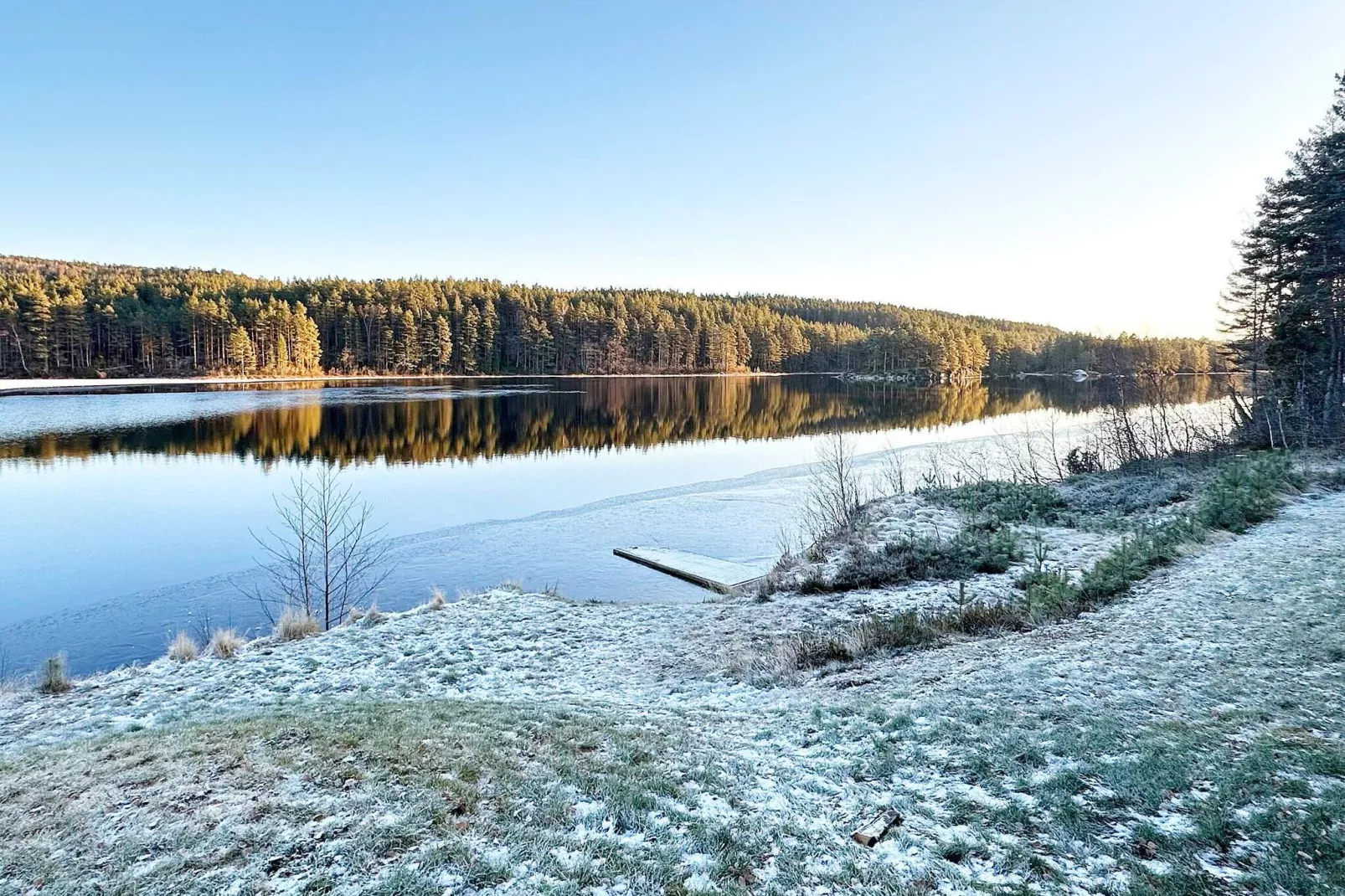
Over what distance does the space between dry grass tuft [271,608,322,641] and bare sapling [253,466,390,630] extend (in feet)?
1.31

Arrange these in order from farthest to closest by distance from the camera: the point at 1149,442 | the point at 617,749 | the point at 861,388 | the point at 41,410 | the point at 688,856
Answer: the point at 861,388
the point at 41,410
the point at 1149,442
the point at 617,749
the point at 688,856

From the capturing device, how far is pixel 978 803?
4.65 meters

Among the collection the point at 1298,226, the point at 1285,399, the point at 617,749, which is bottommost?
the point at 617,749

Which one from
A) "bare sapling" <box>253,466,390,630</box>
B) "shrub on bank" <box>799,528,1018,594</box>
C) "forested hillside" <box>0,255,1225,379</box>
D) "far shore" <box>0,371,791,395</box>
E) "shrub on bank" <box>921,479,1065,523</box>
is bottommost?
"bare sapling" <box>253,466,390,630</box>

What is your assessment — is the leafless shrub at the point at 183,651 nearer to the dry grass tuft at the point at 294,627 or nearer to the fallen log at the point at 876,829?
the dry grass tuft at the point at 294,627

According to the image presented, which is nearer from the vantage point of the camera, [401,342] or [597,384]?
[597,384]

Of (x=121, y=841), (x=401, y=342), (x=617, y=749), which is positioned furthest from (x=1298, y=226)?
(x=401, y=342)

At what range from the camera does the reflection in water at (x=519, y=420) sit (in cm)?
3356

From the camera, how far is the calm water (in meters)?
14.8

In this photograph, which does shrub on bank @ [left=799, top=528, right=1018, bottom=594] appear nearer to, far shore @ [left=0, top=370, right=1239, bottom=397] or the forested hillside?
far shore @ [left=0, top=370, right=1239, bottom=397]

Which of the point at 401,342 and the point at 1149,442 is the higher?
the point at 401,342

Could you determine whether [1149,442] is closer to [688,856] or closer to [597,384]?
[688,856]

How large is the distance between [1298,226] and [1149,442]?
9641 mm

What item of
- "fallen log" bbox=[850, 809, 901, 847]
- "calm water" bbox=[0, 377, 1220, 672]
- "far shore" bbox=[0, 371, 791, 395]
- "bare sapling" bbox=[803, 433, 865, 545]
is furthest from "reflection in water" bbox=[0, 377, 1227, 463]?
"fallen log" bbox=[850, 809, 901, 847]
